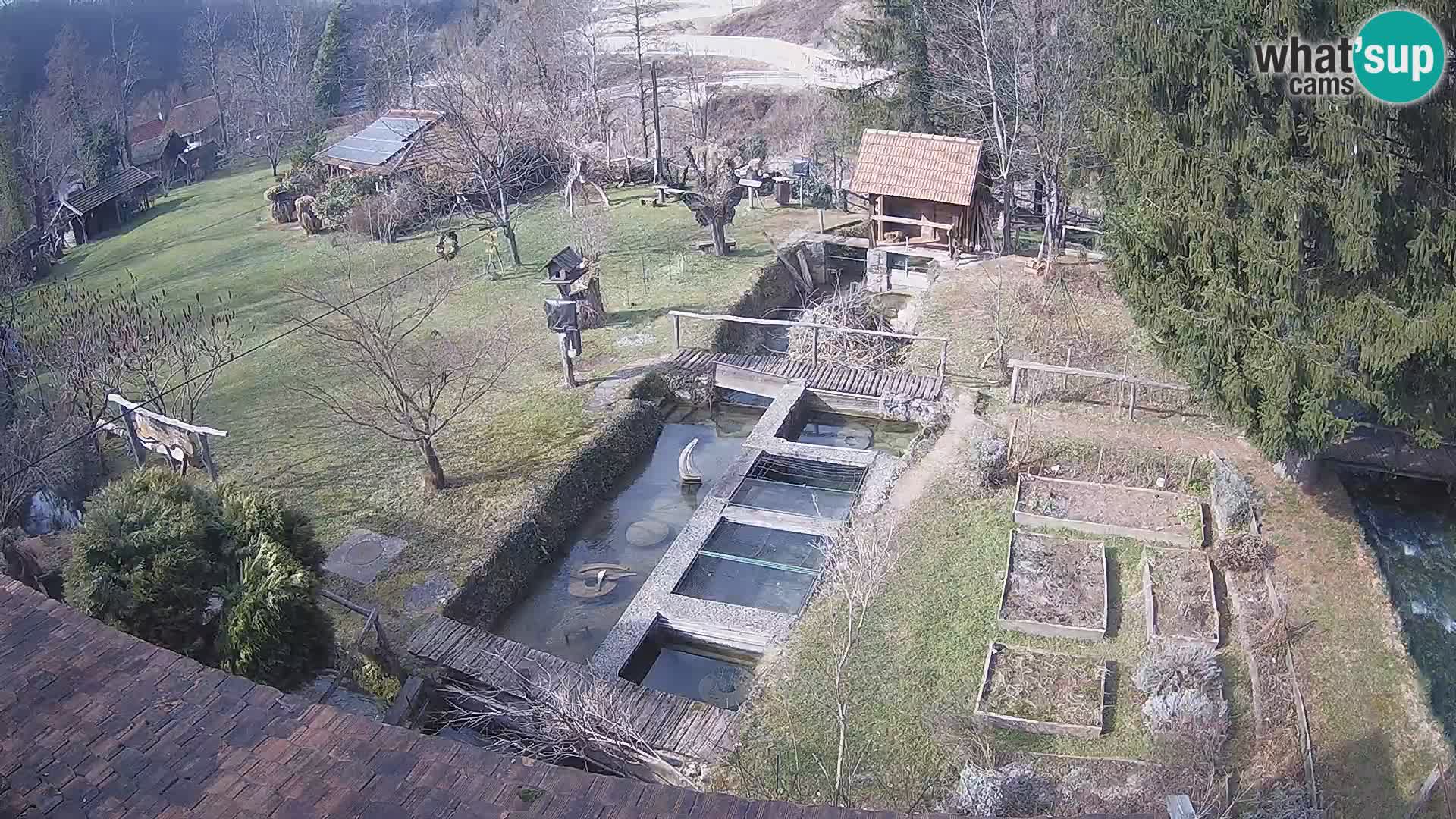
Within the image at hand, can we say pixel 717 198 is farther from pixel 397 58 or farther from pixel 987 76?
pixel 397 58

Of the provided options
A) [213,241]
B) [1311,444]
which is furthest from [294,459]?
[213,241]

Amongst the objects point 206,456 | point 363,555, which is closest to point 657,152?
point 206,456

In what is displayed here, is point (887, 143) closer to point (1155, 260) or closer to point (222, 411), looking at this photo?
point (1155, 260)

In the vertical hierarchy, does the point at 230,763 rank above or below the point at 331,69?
below

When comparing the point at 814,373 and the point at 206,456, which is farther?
the point at 814,373

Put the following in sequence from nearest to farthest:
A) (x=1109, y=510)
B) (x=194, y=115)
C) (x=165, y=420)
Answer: (x=1109, y=510), (x=165, y=420), (x=194, y=115)
